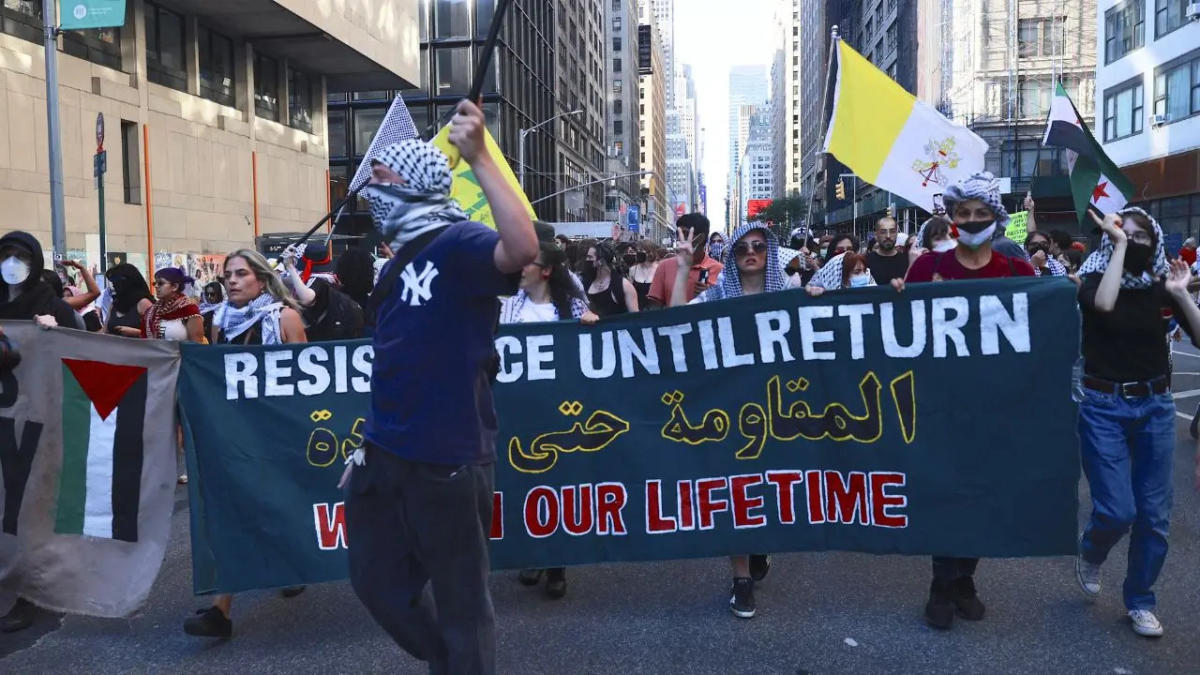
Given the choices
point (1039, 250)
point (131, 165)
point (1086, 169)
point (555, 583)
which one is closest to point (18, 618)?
point (555, 583)

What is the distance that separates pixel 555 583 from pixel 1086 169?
453cm

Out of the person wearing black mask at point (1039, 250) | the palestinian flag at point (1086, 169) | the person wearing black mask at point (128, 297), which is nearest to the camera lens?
the palestinian flag at point (1086, 169)

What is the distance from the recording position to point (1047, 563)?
18.0ft

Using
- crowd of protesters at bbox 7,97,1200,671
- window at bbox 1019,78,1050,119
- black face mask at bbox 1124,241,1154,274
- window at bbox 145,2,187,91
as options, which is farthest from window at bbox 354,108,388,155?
black face mask at bbox 1124,241,1154,274

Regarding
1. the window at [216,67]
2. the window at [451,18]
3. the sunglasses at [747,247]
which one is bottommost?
the sunglasses at [747,247]

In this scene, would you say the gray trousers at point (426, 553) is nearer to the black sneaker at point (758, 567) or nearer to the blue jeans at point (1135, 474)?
the black sneaker at point (758, 567)

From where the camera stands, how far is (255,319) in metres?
5.19

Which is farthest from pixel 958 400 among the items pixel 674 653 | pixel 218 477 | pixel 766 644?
pixel 218 477

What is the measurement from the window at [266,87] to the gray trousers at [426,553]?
1096 inches

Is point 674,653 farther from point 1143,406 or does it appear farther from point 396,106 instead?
point 396,106

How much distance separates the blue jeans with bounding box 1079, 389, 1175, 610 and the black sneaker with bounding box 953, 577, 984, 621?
23.8 inches

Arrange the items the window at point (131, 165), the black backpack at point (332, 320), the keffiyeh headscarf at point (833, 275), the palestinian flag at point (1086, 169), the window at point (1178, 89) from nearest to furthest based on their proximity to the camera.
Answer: the black backpack at point (332, 320) → the palestinian flag at point (1086, 169) → the keffiyeh headscarf at point (833, 275) → the window at point (131, 165) → the window at point (1178, 89)

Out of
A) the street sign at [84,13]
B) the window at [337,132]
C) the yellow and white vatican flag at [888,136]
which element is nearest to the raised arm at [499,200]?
the yellow and white vatican flag at [888,136]

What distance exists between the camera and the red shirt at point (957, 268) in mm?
4941
